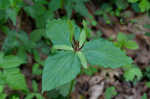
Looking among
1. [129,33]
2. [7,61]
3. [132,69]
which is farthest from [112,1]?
[7,61]

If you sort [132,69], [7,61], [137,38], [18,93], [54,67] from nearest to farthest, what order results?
[54,67] → [7,61] → [18,93] → [132,69] → [137,38]

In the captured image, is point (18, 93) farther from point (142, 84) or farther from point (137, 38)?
point (137, 38)

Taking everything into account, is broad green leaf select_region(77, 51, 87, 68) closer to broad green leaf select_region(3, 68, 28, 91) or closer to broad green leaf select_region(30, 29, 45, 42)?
broad green leaf select_region(3, 68, 28, 91)

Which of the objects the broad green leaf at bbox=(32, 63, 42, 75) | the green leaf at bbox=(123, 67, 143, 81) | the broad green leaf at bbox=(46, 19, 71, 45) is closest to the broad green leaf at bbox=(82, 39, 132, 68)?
the broad green leaf at bbox=(46, 19, 71, 45)

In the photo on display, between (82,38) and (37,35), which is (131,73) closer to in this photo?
(37,35)

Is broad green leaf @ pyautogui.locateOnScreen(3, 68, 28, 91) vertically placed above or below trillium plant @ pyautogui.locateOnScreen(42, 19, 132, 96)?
below

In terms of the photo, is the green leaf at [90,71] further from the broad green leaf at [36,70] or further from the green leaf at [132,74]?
the broad green leaf at [36,70]
